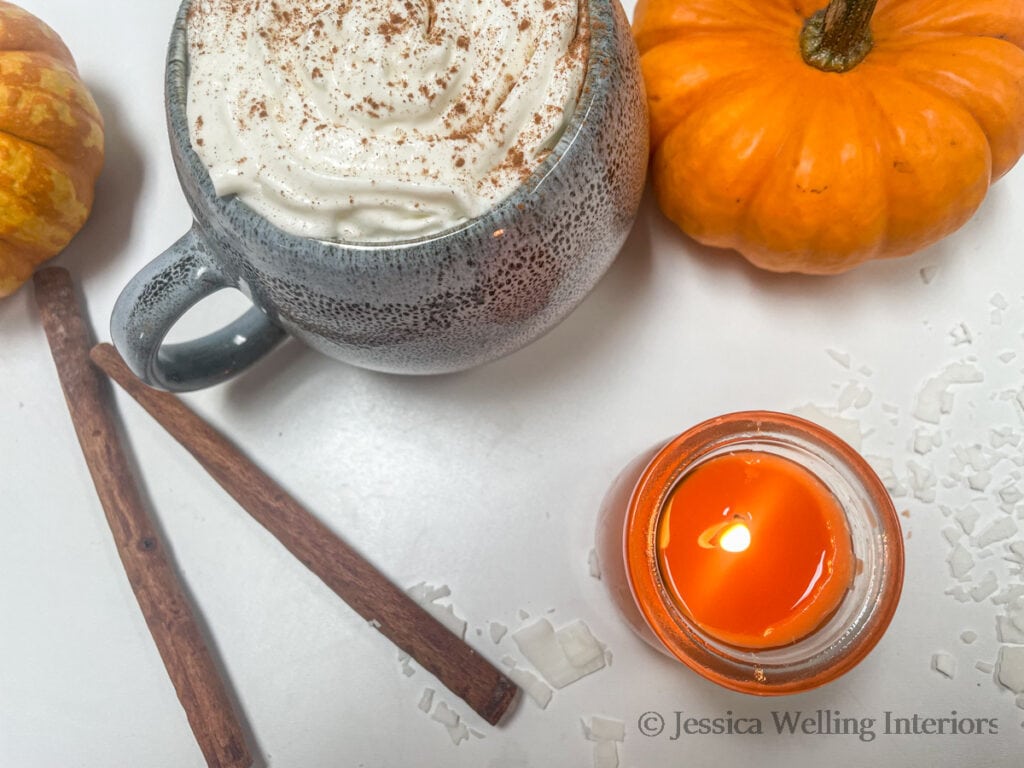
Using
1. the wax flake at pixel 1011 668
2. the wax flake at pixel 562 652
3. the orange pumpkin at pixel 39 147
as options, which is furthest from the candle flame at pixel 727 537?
the orange pumpkin at pixel 39 147

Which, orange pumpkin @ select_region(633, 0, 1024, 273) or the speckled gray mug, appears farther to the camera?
orange pumpkin @ select_region(633, 0, 1024, 273)

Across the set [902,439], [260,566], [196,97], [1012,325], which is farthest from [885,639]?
[196,97]

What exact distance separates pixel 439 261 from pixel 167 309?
0.18 meters

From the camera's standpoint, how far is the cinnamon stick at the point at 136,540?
1.92 feet

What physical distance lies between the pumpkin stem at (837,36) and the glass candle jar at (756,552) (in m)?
0.25

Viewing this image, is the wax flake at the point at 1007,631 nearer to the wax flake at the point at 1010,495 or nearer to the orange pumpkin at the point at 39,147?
the wax flake at the point at 1010,495

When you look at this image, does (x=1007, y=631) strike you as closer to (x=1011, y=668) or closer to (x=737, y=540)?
(x=1011, y=668)

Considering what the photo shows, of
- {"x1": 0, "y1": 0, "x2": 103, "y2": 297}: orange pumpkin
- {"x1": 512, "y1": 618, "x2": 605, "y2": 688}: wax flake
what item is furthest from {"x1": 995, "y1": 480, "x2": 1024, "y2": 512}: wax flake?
{"x1": 0, "y1": 0, "x2": 103, "y2": 297}: orange pumpkin

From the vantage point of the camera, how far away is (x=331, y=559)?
601mm

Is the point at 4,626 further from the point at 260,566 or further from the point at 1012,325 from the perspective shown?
the point at 1012,325

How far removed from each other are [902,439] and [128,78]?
0.69m

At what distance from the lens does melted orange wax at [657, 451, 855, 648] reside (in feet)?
1.83

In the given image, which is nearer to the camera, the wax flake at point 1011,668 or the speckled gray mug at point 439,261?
Answer: the speckled gray mug at point 439,261

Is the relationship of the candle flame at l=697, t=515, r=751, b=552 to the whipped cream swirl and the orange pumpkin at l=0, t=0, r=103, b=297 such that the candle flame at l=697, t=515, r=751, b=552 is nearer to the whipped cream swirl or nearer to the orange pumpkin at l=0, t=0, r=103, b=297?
the whipped cream swirl
